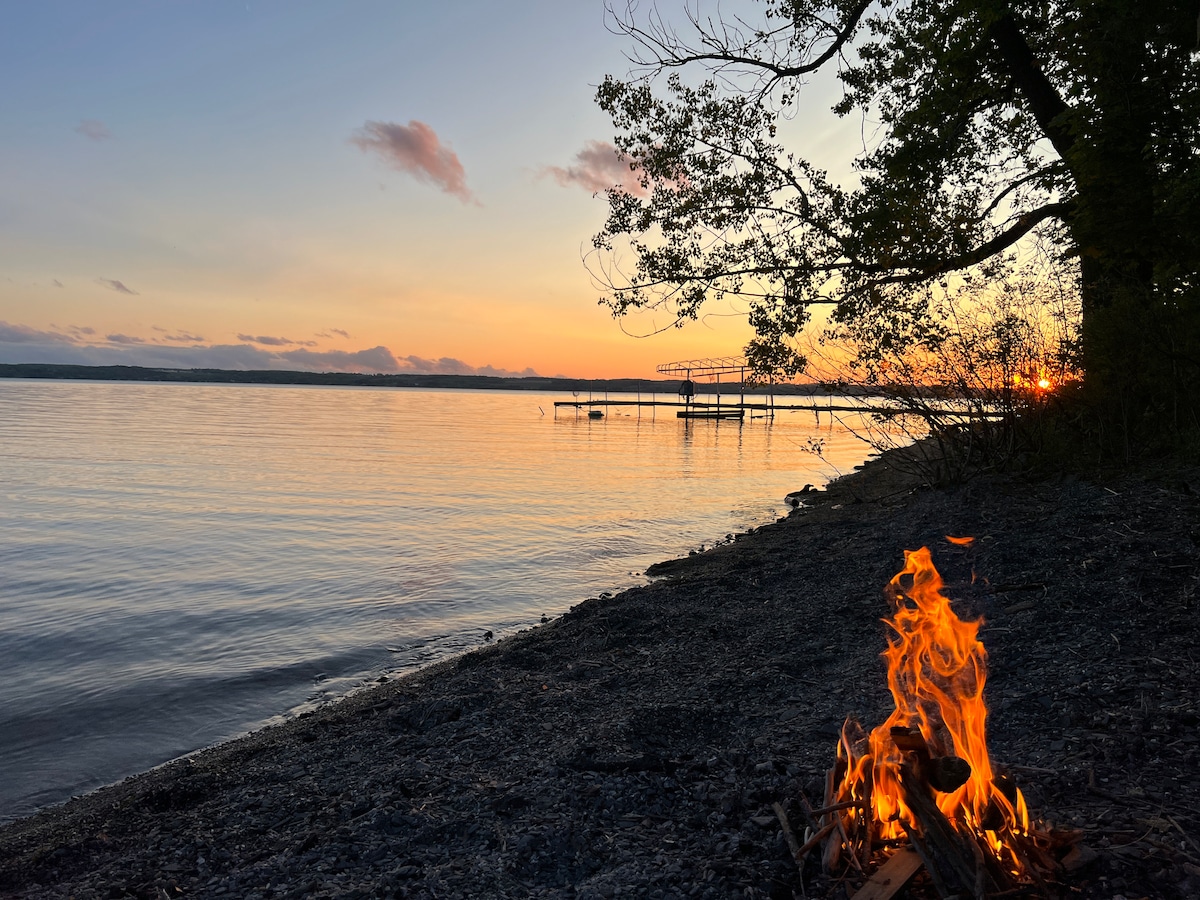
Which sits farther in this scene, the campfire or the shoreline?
the shoreline

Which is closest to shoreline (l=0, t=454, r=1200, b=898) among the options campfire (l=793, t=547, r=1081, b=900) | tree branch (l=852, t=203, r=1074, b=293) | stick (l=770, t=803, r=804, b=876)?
stick (l=770, t=803, r=804, b=876)

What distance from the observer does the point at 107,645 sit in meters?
10.3

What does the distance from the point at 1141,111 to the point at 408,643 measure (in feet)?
39.9

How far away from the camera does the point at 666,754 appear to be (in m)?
4.99

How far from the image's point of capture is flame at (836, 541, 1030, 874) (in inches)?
131

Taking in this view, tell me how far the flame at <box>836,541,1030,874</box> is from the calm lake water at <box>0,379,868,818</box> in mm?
6401

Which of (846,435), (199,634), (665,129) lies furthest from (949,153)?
(846,435)

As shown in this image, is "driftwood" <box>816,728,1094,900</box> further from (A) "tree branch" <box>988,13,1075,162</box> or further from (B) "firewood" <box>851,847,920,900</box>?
(A) "tree branch" <box>988,13,1075,162</box>

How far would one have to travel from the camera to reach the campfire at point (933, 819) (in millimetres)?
3111

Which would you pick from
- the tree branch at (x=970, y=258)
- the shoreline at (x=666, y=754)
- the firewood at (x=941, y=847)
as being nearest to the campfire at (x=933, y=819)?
the firewood at (x=941, y=847)

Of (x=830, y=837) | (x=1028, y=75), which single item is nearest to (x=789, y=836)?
(x=830, y=837)

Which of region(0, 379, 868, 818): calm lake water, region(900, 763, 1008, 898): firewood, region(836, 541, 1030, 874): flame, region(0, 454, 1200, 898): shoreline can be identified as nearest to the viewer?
region(900, 763, 1008, 898): firewood

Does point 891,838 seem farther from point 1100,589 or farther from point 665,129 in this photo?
point 665,129

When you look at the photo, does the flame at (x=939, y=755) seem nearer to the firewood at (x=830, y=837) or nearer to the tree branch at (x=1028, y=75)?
the firewood at (x=830, y=837)
